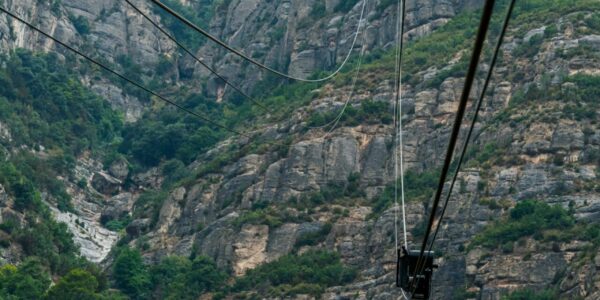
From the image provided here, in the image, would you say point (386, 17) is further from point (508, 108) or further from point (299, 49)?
point (508, 108)

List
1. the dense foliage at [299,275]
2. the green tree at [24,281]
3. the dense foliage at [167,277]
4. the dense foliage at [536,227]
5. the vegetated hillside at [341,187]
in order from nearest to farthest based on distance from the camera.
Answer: the dense foliage at [536,227], the vegetated hillside at [341,187], the dense foliage at [299,275], the green tree at [24,281], the dense foliage at [167,277]

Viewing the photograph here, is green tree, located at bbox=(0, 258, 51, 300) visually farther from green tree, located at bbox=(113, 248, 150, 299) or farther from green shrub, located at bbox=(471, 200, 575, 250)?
green shrub, located at bbox=(471, 200, 575, 250)

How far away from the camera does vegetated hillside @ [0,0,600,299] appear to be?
79188mm

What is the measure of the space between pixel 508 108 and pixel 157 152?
48821 millimetres

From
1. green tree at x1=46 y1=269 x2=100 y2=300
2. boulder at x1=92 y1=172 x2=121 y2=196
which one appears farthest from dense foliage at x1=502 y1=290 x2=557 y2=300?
boulder at x1=92 y1=172 x2=121 y2=196

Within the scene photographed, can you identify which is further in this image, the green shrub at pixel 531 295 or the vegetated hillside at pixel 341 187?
the vegetated hillside at pixel 341 187

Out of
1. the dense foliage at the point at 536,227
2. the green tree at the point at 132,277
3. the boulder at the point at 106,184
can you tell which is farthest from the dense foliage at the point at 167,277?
the boulder at the point at 106,184

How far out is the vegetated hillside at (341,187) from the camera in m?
79.2

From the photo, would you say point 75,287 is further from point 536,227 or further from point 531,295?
point 531,295

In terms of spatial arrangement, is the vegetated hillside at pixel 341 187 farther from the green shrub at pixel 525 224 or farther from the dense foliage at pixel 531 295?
the dense foliage at pixel 531 295

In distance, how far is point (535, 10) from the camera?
110312mm

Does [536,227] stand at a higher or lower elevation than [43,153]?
lower

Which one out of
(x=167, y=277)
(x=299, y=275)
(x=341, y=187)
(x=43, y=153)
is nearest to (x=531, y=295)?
(x=299, y=275)

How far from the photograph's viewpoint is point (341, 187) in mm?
96438
